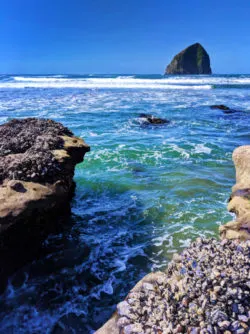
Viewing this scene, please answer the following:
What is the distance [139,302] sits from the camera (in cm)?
320

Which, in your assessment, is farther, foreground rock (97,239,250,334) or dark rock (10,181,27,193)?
dark rock (10,181,27,193)

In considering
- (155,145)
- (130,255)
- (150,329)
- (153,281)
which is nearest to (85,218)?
(130,255)

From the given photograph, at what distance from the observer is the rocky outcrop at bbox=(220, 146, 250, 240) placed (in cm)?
436

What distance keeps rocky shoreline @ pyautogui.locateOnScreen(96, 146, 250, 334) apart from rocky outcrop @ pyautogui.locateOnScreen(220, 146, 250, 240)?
569mm

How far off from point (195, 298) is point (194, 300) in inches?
1.4

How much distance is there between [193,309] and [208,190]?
514 cm

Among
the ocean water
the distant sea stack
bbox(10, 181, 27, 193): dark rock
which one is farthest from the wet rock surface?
the distant sea stack

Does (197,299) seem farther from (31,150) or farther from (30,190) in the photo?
(31,150)

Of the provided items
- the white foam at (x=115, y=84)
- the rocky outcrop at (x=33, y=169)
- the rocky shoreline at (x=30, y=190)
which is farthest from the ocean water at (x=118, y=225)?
the white foam at (x=115, y=84)

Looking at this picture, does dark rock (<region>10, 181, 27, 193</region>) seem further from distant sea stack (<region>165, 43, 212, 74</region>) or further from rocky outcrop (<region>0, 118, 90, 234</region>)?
distant sea stack (<region>165, 43, 212, 74</region>)

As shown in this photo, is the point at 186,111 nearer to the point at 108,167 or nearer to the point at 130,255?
the point at 108,167

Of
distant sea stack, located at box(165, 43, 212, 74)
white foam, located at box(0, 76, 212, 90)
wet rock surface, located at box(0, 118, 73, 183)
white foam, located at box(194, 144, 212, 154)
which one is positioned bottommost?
white foam, located at box(194, 144, 212, 154)

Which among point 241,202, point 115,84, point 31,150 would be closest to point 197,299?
point 241,202

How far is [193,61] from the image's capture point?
106 m
